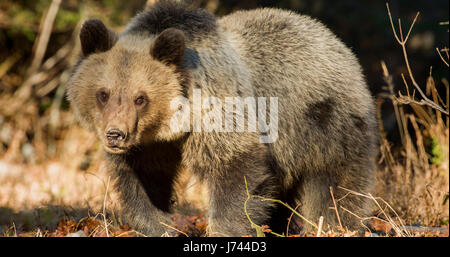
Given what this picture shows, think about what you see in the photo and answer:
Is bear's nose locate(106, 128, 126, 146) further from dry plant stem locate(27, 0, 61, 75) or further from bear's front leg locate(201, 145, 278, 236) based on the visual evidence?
dry plant stem locate(27, 0, 61, 75)

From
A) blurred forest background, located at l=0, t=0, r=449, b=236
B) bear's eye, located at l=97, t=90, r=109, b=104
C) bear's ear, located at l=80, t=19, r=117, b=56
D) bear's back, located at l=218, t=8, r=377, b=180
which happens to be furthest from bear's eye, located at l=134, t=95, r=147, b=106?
blurred forest background, located at l=0, t=0, r=449, b=236

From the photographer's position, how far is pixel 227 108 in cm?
430

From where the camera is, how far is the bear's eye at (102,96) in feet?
13.6

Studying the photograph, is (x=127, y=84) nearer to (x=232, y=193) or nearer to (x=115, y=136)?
(x=115, y=136)

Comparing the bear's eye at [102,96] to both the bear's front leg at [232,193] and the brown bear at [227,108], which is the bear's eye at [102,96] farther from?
the bear's front leg at [232,193]

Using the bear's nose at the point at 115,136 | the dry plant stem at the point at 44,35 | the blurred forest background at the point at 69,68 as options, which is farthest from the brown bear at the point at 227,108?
the dry plant stem at the point at 44,35

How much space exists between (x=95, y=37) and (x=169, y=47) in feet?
1.98

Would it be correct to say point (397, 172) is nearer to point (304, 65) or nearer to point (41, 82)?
point (304, 65)

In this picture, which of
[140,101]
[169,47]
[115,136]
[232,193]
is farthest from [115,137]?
[232,193]

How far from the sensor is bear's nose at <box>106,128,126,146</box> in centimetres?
396

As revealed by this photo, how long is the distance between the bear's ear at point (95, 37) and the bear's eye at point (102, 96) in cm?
39

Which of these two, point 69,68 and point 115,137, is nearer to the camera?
point 115,137
